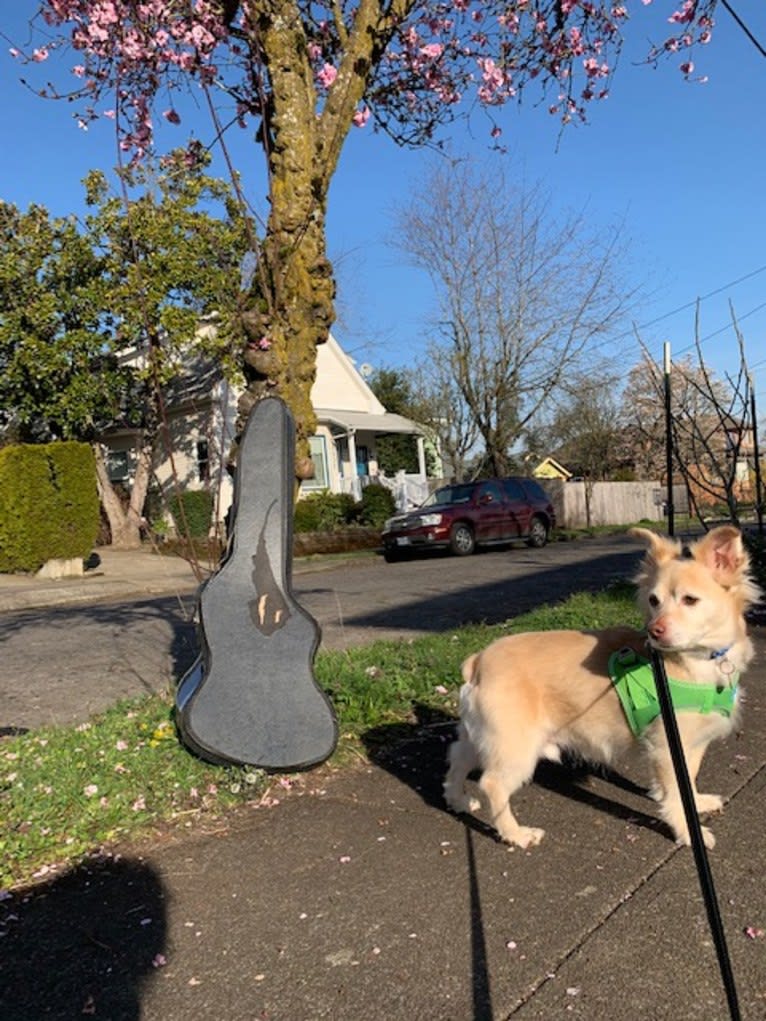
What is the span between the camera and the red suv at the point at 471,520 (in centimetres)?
1934

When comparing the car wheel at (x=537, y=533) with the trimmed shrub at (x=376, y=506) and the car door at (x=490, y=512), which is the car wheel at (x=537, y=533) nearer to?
the car door at (x=490, y=512)

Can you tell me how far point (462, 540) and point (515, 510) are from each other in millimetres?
2254

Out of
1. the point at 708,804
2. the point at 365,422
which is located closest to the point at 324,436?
the point at 365,422

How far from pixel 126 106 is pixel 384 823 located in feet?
19.5

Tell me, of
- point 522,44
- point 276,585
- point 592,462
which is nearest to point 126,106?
point 522,44

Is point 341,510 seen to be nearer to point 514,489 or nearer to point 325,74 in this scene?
point 514,489

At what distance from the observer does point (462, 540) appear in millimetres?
19750

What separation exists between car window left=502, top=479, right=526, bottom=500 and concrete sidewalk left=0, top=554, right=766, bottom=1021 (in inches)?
694

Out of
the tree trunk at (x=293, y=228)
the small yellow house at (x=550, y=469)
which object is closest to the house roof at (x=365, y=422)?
the small yellow house at (x=550, y=469)

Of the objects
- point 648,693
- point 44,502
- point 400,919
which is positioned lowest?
point 400,919

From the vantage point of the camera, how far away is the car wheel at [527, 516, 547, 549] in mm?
21781

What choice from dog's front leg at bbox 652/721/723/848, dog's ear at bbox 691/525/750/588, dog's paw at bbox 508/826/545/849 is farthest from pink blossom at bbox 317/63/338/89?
dog's paw at bbox 508/826/545/849

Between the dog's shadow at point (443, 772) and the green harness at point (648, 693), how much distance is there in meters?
0.58

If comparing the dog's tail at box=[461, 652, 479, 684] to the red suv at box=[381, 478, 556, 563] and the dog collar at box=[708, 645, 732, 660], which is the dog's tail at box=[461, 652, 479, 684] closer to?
the dog collar at box=[708, 645, 732, 660]
